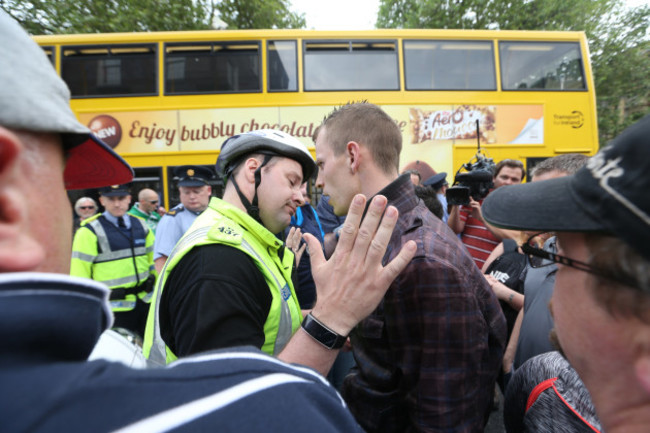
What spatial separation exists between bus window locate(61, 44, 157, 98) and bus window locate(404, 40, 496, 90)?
5458 mm

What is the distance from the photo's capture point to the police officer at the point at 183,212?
4121mm

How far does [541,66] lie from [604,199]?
8.98 meters

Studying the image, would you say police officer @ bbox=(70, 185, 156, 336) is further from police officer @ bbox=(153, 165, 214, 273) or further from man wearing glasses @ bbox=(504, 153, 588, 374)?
man wearing glasses @ bbox=(504, 153, 588, 374)

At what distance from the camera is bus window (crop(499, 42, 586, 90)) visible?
7.80m

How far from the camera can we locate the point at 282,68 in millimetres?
7707

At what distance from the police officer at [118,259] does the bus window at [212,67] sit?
13.9 feet

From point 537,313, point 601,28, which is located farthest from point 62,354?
point 601,28

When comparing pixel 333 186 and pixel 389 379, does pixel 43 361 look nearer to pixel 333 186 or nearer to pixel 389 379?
pixel 389 379

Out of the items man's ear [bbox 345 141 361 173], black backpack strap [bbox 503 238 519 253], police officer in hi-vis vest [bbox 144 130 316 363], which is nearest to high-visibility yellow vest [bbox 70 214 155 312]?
police officer in hi-vis vest [bbox 144 130 316 363]

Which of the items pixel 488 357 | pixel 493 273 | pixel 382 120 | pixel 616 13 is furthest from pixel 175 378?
pixel 616 13

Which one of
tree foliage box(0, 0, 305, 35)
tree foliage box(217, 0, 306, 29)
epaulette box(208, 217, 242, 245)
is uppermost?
tree foliage box(217, 0, 306, 29)

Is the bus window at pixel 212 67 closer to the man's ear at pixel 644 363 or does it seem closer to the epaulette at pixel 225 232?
the epaulette at pixel 225 232

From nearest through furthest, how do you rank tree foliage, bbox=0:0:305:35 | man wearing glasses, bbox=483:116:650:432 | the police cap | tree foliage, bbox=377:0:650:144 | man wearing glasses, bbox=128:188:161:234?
man wearing glasses, bbox=483:116:650:432, the police cap, man wearing glasses, bbox=128:188:161:234, tree foliage, bbox=0:0:305:35, tree foliage, bbox=377:0:650:144

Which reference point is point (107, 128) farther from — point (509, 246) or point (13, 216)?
point (13, 216)
